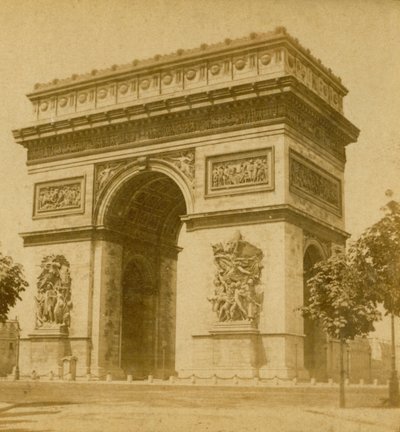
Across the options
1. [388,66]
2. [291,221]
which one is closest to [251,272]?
[291,221]

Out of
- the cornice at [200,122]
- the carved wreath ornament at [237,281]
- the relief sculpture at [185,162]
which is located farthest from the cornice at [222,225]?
the cornice at [200,122]

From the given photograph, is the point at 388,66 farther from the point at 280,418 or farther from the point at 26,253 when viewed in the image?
the point at 26,253

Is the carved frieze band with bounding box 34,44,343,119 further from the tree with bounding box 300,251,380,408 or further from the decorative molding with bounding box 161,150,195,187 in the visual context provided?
the tree with bounding box 300,251,380,408

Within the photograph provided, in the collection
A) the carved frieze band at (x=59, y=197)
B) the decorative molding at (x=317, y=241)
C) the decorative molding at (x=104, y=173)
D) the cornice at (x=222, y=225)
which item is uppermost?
the decorative molding at (x=104, y=173)

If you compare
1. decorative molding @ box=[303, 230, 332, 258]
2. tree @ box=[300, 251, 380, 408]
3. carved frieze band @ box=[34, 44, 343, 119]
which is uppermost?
carved frieze band @ box=[34, 44, 343, 119]

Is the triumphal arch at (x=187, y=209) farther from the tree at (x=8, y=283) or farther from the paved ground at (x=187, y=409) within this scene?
the tree at (x=8, y=283)

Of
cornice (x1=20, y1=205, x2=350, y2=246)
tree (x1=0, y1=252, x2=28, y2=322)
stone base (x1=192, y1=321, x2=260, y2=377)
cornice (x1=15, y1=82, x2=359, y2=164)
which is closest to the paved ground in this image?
tree (x1=0, y1=252, x2=28, y2=322)

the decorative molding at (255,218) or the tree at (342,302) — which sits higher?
the decorative molding at (255,218)
